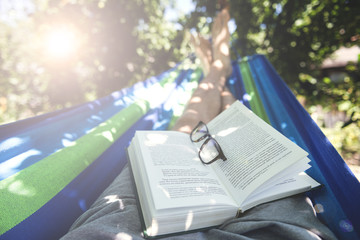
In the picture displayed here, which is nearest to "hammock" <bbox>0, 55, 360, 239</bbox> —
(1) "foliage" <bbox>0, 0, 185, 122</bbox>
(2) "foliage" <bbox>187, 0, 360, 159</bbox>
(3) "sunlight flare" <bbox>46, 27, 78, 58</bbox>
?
(2) "foliage" <bbox>187, 0, 360, 159</bbox>

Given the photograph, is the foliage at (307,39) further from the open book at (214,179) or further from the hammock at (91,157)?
the open book at (214,179)

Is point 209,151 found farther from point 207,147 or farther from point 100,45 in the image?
point 100,45

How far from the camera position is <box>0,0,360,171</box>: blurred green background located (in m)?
2.49

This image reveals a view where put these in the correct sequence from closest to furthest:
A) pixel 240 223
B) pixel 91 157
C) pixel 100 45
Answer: pixel 240 223, pixel 91 157, pixel 100 45

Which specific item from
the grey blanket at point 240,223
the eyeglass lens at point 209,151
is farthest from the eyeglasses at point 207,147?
the grey blanket at point 240,223

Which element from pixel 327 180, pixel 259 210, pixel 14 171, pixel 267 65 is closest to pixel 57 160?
pixel 14 171

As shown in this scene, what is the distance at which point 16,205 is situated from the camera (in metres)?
0.74

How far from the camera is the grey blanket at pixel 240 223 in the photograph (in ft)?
2.02

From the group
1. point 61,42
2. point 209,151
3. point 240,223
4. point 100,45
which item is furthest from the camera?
point 61,42

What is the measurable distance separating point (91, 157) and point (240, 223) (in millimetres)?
798

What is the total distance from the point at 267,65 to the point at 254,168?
57.4 inches

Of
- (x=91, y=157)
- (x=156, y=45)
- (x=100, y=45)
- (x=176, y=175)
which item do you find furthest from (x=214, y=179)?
(x=100, y=45)

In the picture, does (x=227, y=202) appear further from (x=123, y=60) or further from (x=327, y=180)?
(x=123, y=60)

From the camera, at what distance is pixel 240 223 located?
68 centimetres
